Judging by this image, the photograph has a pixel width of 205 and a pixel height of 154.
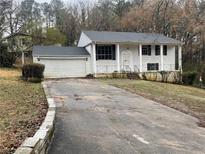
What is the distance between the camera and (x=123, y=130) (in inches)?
356

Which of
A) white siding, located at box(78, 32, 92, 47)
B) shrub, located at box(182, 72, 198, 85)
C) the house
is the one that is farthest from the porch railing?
shrub, located at box(182, 72, 198, 85)

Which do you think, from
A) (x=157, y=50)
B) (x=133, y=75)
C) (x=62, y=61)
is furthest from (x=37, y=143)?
(x=157, y=50)

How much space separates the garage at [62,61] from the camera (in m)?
33.3

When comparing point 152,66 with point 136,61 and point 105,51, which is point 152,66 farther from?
point 105,51

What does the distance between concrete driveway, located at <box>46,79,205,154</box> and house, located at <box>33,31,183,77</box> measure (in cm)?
2036

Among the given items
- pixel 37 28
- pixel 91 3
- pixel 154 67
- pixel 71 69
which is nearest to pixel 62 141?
pixel 71 69

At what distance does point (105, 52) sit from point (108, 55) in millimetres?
451

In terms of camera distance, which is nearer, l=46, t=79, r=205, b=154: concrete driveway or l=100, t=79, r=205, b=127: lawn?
l=46, t=79, r=205, b=154: concrete driveway

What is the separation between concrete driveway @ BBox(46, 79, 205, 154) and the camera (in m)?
7.19

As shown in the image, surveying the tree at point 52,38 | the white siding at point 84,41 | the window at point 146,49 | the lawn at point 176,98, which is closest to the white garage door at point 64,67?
the white siding at point 84,41

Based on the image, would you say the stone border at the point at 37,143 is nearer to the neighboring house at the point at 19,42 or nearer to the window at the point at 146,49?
the window at the point at 146,49

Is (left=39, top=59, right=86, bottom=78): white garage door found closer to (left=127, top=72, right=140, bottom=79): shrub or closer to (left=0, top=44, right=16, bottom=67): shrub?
(left=127, top=72, right=140, bottom=79): shrub

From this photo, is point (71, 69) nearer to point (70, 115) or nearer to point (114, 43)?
point (114, 43)

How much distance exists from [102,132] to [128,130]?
2.83 feet
